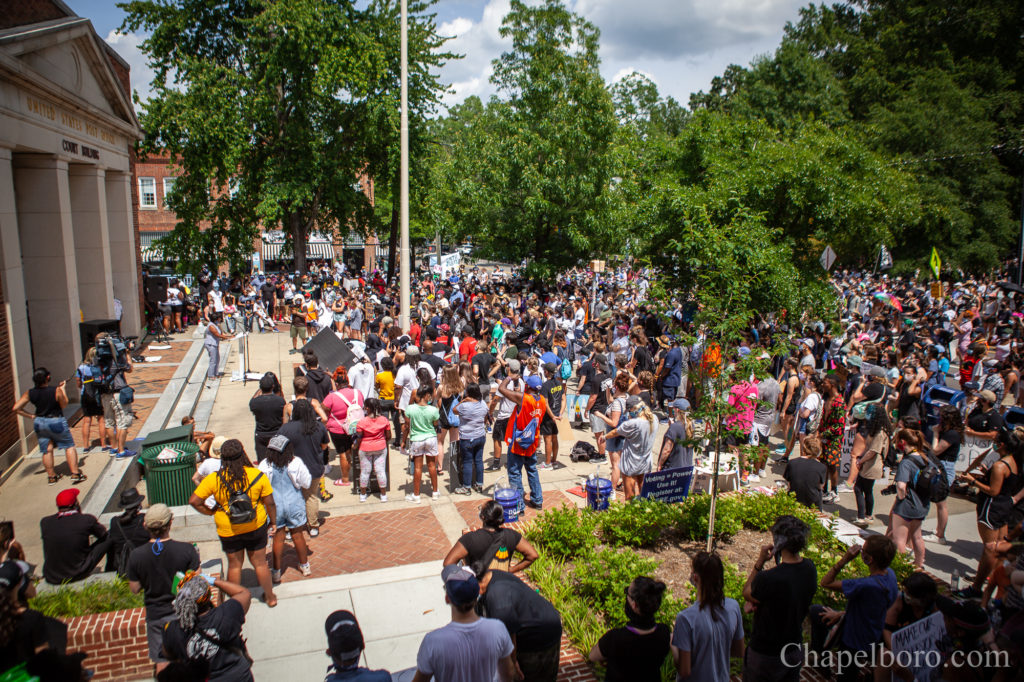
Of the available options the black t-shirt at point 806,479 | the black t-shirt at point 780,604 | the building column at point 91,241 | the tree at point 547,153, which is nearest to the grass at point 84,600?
the black t-shirt at point 780,604

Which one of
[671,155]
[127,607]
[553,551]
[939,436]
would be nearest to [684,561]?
[553,551]

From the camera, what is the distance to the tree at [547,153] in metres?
22.6

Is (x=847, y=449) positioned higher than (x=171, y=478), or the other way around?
(x=847, y=449)

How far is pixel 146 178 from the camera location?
43.6 m

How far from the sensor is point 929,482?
7.02 metres

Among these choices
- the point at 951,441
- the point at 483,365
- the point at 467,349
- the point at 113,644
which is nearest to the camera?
the point at 113,644

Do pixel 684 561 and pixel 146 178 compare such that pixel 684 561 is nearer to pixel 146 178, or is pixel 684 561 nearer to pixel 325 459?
pixel 325 459

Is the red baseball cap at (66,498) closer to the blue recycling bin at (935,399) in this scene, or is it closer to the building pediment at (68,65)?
the building pediment at (68,65)

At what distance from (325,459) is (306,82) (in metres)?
19.8

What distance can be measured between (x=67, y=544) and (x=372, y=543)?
3.10 meters

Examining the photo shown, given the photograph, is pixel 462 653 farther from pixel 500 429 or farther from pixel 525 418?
pixel 500 429

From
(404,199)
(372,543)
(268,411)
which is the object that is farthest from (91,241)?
(372,543)

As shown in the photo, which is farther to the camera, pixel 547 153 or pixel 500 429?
pixel 547 153

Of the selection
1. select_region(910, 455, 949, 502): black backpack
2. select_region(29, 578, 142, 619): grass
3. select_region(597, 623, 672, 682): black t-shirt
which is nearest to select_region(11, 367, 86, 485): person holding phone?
select_region(29, 578, 142, 619): grass
